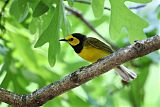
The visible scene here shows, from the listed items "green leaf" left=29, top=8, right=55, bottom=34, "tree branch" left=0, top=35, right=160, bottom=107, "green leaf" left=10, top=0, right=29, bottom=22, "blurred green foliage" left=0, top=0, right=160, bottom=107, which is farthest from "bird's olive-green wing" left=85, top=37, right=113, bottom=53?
"tree branch" left=0, top=35, right=160, bottom=107

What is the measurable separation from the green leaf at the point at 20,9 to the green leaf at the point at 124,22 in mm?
461

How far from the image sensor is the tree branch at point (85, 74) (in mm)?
1991

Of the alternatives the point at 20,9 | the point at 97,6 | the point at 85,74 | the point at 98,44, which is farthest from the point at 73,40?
the point at 85,74

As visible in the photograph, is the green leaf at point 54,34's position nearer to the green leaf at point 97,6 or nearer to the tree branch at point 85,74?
the green leaf at point 97,6

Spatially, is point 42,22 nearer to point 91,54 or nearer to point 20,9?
point 20,9

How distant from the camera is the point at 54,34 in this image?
2486 millimetres

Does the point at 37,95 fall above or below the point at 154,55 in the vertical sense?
below

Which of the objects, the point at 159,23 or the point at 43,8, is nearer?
the point at 43,8

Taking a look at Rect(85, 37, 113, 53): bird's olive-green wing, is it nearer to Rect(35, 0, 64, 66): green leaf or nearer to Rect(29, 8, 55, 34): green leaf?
Rect(29, 8, 55, 34): green leaf

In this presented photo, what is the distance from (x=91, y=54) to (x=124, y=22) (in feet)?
1.34

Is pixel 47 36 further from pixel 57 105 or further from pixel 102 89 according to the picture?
pixel 102 89

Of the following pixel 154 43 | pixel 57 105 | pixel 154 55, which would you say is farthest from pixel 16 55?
pixel 154 43

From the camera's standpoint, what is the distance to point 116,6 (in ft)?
8.08

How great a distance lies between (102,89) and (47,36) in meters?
2.16
